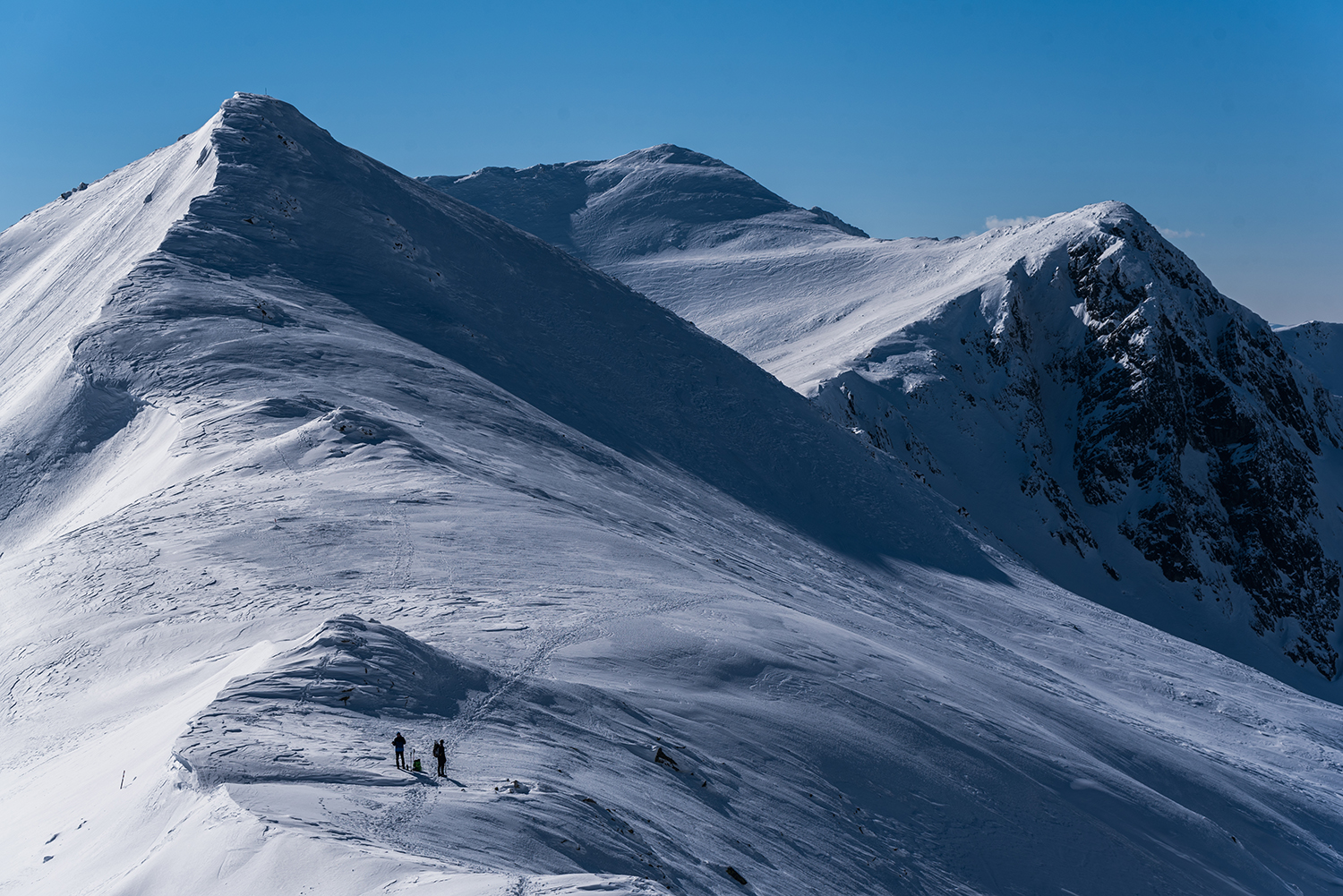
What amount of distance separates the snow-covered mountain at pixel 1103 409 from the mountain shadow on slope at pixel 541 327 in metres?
10.4

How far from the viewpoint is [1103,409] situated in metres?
71.0

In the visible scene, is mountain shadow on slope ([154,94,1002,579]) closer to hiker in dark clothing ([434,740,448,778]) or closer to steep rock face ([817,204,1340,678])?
steep rock face ([817,204,1340,678])

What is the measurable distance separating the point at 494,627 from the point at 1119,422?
6063cm

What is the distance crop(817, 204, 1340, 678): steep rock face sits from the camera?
6550 cm

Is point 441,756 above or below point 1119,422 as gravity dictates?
below

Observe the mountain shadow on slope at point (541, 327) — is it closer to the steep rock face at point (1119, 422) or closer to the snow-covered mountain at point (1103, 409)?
the snow-covered mountain at point (1103, 409)

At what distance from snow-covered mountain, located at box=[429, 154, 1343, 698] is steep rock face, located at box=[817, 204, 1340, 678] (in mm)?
136

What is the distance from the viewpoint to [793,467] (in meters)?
48.1

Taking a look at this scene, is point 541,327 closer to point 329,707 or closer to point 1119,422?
point 329,707

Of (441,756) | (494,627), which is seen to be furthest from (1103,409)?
(441,756)

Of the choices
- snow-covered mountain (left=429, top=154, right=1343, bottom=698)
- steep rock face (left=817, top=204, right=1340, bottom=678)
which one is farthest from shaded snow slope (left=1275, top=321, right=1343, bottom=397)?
steep rock face (left=817, top=204, right=1340, bottom=678)

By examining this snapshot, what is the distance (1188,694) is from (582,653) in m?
30.5

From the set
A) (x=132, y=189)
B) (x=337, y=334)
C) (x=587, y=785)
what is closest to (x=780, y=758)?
(x=587, y=785)

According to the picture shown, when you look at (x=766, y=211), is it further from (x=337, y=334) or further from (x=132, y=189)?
(x=337, y=334)
